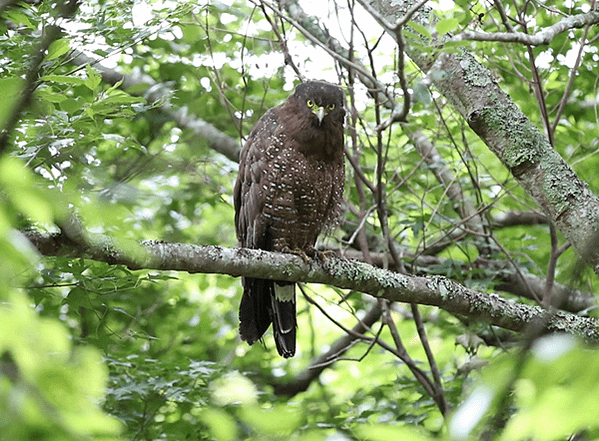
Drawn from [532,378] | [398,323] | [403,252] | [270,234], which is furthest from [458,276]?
[532,378]

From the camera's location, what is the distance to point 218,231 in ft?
16.9

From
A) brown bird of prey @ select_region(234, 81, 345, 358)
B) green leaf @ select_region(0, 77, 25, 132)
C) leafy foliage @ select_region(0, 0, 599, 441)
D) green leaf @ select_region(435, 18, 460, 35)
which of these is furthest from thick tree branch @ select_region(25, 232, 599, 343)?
green leaf @ select_region(435, 18, 460, 35)

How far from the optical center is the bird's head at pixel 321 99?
4.30 m

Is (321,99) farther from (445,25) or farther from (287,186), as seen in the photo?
(445,25)

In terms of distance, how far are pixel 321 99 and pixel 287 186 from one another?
0.61 metres

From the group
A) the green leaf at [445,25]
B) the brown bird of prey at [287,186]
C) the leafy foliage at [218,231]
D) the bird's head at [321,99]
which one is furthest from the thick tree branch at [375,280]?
the green leaf at [445,25]

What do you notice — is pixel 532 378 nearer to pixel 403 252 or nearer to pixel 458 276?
pixel 458 276

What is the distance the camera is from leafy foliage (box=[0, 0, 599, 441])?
3.15 ft

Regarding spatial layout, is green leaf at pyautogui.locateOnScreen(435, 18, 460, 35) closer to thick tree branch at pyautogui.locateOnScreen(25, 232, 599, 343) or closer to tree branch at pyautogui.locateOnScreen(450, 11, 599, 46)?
tree branch at pyautogui.locateOnScreen(450, 11, 599, 46)

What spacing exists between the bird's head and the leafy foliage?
0.70 ft

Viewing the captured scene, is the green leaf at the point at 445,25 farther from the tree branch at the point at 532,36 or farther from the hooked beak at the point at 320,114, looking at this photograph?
the hooked beak at the point at 320,114

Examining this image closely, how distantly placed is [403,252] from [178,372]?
84.7 inches

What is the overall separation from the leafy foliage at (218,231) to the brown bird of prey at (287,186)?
0.87ft

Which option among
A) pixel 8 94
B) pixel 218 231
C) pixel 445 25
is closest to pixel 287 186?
pixel 218 231
